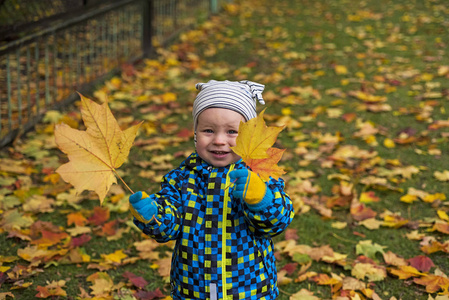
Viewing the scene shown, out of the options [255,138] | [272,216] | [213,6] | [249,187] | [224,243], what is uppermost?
[255,138]

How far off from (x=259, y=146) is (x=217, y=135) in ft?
0.76

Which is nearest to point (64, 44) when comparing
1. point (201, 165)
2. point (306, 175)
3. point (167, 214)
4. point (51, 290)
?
point (306, 175)

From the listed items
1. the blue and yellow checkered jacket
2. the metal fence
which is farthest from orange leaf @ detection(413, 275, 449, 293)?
the metal fence

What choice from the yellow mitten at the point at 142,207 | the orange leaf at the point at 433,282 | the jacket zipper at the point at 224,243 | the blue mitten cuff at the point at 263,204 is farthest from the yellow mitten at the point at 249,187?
the orange leaf at the point at 433,282

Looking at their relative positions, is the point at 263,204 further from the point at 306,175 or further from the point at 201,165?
the point at 306,175

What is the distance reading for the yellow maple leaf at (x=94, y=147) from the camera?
1.66 meters

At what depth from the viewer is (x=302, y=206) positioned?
11.5 feet

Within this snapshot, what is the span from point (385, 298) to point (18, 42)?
11.8ft

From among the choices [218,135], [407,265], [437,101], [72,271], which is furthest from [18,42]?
[437,101]

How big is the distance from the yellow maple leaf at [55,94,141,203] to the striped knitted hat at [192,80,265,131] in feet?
1.12

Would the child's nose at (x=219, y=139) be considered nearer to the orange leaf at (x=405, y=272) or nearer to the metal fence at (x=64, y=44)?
the orange leaf at (x=405, y=272)

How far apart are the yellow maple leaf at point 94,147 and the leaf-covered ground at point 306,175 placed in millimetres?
1114

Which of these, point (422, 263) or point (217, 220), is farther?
point (422, 263)

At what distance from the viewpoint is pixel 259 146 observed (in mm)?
1724
